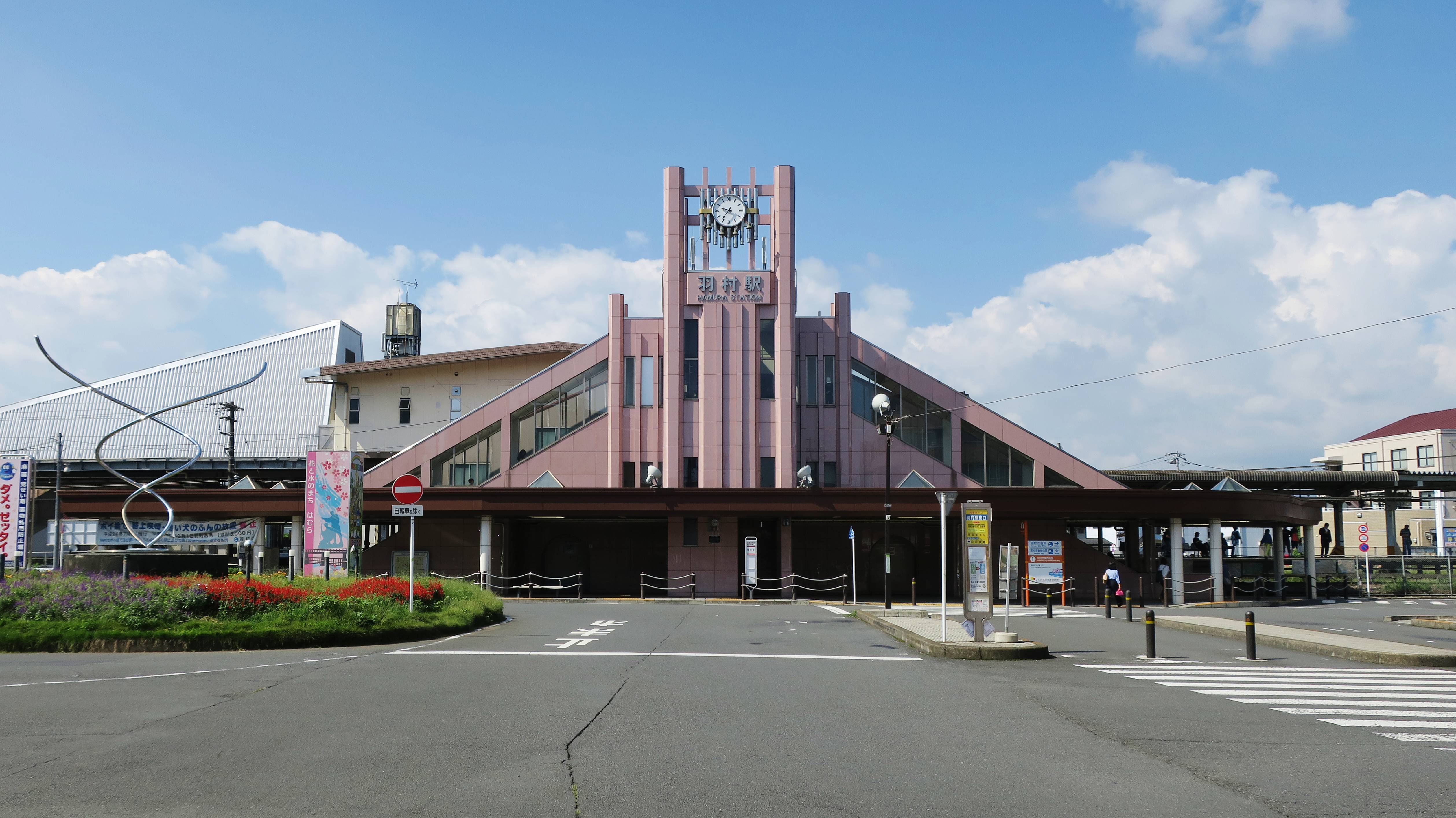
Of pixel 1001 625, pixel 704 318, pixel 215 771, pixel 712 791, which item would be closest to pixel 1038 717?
pixel 712 791

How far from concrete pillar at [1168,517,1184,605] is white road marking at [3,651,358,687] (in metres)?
31.3

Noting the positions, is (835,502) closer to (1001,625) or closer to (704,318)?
(704,318)

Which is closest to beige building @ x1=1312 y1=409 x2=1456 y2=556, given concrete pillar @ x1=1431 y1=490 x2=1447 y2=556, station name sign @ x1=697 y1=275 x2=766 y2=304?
concrete pillar @ x1=1431 y1=490 x2=1447 y2=556

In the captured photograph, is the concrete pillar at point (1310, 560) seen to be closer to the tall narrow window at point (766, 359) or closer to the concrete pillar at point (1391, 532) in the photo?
the concrete pillar at point (1391, 532)

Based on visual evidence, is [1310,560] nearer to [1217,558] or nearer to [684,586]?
[1217,558]

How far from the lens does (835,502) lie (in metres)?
38.1

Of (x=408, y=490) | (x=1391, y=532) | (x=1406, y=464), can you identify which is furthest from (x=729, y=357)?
(x=1406, y=464)

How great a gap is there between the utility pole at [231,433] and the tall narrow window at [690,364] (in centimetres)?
2085

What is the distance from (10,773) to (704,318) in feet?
115

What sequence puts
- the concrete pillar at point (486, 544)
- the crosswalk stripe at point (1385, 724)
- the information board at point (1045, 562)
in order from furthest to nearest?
the concrete pillar at point (486, 544) < the information board at point (1045, 562) < the crosswalk stripe at point (1385, 724)

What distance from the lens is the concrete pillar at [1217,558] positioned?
124 ft

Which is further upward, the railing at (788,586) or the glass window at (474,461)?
the glass window at (474,461)

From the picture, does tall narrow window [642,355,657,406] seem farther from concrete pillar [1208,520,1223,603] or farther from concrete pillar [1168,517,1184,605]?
concrete pillar [1208,520,1223,603]

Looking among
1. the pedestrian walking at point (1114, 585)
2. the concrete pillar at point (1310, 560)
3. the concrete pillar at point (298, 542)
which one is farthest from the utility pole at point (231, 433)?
the concrete pillar at point (1310, 560)
